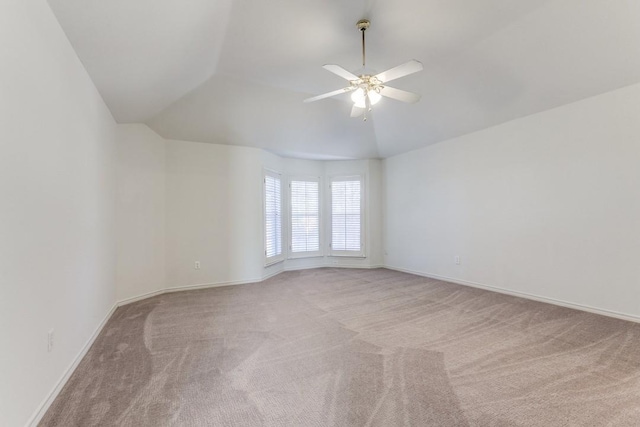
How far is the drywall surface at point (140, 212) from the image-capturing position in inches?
163

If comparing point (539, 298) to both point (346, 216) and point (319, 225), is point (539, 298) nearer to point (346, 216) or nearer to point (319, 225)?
point (346, 216)

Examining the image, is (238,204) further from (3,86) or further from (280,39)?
(3,86)

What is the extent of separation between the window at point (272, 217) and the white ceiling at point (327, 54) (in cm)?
132

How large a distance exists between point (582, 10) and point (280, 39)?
2.78m

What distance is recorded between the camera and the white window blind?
6.48m

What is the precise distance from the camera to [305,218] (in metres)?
6.60

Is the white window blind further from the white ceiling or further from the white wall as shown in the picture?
the white ceiling

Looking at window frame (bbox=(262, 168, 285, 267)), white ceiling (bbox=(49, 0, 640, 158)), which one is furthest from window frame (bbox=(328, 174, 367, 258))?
white ceiling (bbox=(49, 0, 640, 158))

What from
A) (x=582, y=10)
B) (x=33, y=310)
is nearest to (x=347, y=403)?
(x=33, y=310)

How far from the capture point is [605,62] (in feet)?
10.0

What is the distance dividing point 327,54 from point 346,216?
3938mm

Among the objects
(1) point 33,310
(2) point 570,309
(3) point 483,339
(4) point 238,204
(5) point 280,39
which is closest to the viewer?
(1) point 33,310

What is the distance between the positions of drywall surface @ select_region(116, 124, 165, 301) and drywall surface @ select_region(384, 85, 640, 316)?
4710 mm

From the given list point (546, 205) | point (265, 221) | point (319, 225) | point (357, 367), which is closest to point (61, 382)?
point (357, 367)
